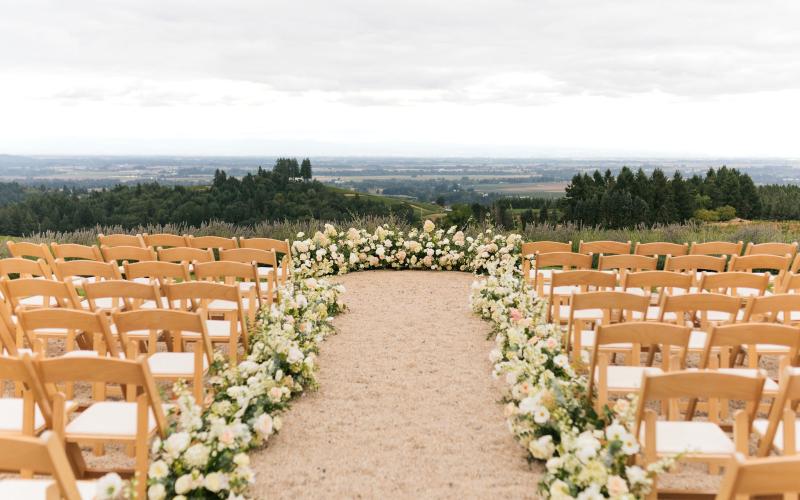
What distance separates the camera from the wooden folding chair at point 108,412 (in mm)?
3043

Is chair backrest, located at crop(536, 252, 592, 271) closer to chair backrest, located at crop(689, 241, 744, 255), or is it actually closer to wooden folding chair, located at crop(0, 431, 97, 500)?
chair backrest, located at crop(689, 241, 744, 255)

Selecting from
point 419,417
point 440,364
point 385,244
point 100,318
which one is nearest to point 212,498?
point 100,318

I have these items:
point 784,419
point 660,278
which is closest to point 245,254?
point 660,278

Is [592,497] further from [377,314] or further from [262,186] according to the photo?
[262,186]

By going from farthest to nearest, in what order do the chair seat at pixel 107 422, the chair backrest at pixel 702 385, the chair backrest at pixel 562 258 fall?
the chair backrest at pixel 562 258 → the chair seat at pixel 107 422 → the chair backrest at pixel 702 385

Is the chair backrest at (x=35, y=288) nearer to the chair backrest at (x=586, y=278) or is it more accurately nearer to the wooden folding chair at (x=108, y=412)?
the wooden folding chair at (x=108, y=412)

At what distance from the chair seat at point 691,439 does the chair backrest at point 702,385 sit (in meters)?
0.36

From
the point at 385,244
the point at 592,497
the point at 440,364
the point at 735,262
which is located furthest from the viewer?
the point at 385,244

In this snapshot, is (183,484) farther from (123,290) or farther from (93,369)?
(123,290)

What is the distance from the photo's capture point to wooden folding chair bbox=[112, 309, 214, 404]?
4020mm

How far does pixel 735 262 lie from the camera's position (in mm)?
6883

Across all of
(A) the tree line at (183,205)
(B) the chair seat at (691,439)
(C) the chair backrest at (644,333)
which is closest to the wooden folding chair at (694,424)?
(B) the chair seat at (691,439)

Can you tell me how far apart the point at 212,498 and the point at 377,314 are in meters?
5.03

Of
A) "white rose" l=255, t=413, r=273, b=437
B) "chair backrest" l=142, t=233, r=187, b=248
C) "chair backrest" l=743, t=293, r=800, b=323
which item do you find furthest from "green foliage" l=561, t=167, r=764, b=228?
"white rose" l=255, t=413, r=273, b=437
